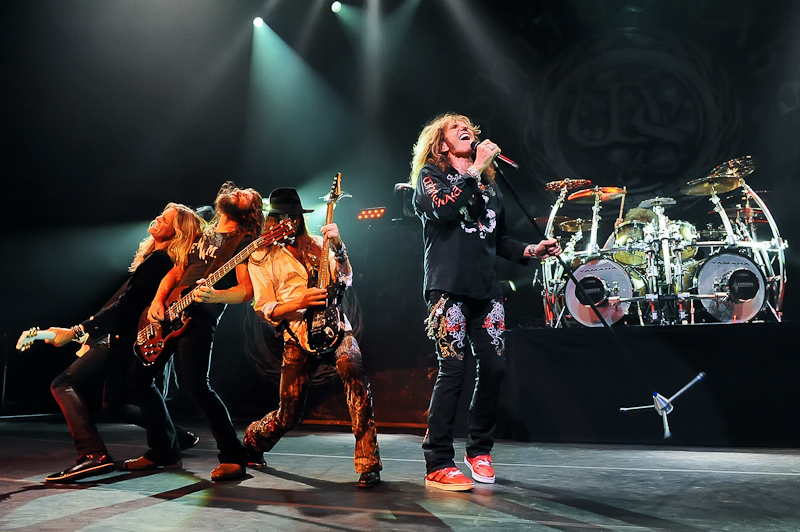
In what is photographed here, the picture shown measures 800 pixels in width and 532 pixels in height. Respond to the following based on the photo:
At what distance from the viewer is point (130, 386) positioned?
391cm

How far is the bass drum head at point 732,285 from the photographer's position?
20.6ft

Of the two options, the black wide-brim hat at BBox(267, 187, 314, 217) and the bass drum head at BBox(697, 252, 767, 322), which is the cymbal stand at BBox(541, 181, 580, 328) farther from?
the black wide-brim hat at BBox(267, 187, 314, 217)

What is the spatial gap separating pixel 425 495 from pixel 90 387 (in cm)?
225

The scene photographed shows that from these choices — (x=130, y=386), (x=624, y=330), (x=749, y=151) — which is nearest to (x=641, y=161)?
(x=749, y=151)

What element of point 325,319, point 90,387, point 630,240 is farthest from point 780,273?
point 90,387

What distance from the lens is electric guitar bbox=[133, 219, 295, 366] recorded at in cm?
364

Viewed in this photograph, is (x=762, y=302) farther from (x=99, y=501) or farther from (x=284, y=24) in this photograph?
(x=284, y=24)

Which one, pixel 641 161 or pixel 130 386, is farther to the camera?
pixel 641 161

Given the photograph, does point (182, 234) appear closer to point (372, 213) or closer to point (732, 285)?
point (372, 213)

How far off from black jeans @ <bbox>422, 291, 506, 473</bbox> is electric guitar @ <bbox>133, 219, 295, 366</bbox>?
3.23 ft

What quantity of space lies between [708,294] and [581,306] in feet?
4.03

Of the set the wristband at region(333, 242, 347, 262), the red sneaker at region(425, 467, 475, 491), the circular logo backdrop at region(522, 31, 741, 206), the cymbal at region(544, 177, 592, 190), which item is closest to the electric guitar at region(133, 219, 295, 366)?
the wristband at region(333, 242, 347, 262)

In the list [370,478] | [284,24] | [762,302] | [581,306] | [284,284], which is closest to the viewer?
[370,478]

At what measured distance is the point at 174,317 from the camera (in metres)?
3.76
